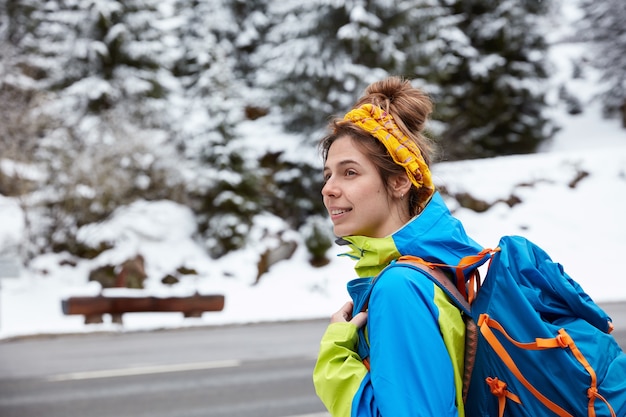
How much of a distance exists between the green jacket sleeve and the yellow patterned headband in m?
Result: 0.45

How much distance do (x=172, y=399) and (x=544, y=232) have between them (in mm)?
13804

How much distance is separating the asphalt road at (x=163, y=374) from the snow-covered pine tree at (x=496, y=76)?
11869 millimetres

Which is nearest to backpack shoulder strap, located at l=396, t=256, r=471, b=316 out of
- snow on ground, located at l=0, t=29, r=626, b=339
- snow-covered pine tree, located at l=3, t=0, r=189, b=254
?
snow on ground, located at l=0, t=29, r=626, b=339

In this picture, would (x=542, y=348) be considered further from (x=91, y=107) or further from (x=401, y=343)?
(x=91, y=107)

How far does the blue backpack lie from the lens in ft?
4.62

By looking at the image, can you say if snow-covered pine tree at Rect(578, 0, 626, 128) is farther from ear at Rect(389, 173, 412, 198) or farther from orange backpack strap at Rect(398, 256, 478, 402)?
orange backpack strap at Rect(398, 256, 478, 402)

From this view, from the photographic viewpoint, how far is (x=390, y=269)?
1.50m

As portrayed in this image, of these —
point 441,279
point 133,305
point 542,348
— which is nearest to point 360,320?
point 441,279

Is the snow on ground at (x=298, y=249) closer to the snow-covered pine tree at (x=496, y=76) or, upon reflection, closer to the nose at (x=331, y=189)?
the snow-covered pine tree at (x=496, y=76)

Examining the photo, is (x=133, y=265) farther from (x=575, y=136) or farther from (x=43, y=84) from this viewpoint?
(x=575, y=136)

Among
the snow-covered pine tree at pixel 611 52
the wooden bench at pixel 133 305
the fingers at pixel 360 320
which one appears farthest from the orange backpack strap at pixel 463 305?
the snow-covered pine tree at pixel 611 52

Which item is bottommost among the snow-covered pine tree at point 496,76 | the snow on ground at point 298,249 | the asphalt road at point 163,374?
the snow on ground at point 298,249

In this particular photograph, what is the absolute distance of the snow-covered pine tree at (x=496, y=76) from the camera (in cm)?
2166

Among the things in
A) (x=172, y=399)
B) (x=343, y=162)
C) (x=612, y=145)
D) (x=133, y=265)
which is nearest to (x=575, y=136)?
(x=612, y=145)
